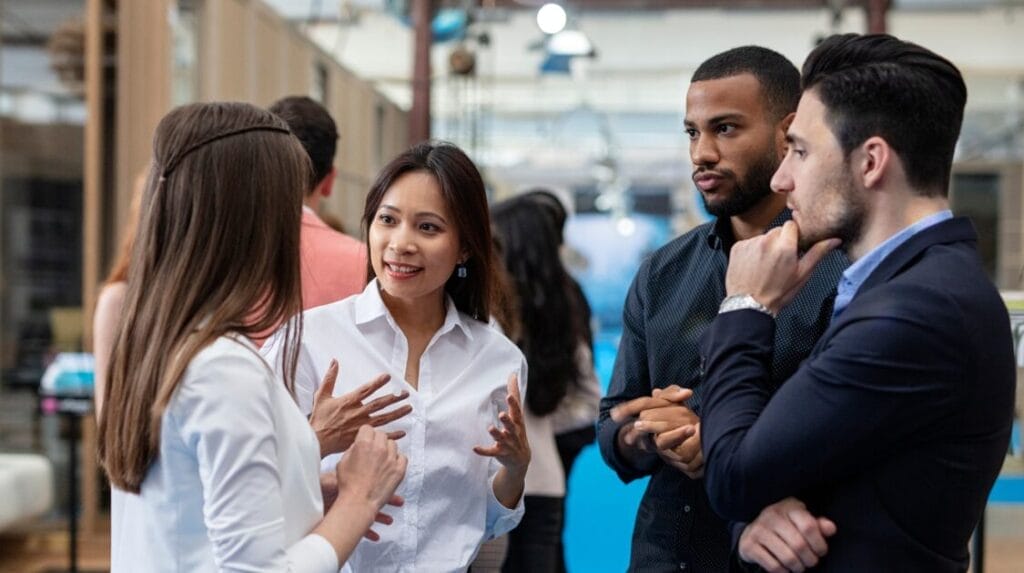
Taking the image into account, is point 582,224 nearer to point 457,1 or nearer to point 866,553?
point 457,1

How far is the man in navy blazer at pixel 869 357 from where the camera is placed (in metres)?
1.42

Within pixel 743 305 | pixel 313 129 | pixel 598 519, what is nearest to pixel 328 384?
pixel 743 305

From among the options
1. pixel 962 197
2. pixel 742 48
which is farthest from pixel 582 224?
pixel 742 48

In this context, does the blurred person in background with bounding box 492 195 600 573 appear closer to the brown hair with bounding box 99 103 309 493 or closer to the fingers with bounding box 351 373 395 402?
the fingers with bounding box 351 373 395 402

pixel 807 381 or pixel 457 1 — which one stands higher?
pixel 457 1

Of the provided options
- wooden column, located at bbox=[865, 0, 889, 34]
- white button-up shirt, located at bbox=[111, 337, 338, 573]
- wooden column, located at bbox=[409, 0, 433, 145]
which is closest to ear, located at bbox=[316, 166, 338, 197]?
white button-up shirt, located at bbox=[111, 337, 338, 573]

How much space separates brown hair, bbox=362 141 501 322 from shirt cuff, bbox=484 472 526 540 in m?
0.33

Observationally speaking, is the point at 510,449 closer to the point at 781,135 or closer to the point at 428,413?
the point at 428,413

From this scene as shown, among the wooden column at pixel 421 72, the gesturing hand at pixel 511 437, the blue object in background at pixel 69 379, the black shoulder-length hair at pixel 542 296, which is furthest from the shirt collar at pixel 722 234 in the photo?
the wooden column at pixel 421 72

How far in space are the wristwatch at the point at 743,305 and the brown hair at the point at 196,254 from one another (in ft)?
1.90

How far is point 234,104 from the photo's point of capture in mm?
1602

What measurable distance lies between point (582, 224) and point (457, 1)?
5.84m

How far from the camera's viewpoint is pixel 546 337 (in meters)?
3.78

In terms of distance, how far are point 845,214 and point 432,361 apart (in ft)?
2.79
